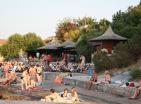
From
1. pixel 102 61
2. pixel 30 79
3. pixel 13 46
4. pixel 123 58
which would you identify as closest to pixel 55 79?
pixel 102 61

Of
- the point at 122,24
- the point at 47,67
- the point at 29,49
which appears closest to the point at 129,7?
the point at 122,24

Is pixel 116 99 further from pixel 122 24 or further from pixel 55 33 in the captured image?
pixel 55 33

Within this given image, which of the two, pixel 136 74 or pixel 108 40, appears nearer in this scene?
pixel 136 74

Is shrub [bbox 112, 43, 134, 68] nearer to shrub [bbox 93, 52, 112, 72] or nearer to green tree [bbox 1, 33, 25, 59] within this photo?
shrub [bbox 93, 52, 112, 72]

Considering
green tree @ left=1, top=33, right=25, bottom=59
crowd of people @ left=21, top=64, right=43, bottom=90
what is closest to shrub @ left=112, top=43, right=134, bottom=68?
crowd of people @ left=21, top=64, right=43, bottom=90

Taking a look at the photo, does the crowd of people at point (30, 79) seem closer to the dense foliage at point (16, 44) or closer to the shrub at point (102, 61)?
the shrub at point (102, 61)

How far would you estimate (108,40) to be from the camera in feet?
116

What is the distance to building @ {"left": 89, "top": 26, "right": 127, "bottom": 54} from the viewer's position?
114ft

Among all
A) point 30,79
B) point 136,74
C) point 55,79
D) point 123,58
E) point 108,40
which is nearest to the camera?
point 136,74

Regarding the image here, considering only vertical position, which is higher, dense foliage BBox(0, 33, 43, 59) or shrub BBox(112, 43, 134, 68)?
dense foliage BBox(0, 33, 43, 59)

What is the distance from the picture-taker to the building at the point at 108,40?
3462 cm

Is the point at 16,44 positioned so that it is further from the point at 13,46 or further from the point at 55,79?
the point at 55,79

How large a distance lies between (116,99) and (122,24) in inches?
803

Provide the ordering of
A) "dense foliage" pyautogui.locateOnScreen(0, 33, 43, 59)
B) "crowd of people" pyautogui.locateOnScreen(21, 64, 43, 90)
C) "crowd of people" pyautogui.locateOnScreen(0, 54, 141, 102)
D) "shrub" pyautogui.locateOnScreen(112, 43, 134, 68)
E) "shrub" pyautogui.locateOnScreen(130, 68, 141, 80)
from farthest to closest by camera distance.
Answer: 1. "dense foliage" pyautogui.locateOnScreen(0, 33, 43, 59)
2. "shrub" pyautogui.locateOnScreen(112, 43, 134, 68)
3. "crowd of people" pyautogui.locateOnScreen(21, 64, 43, 90)
4. "shrub" pyautogui.locateOnScreen(130, 68, 141, 80)
5. "crowd of people" pyautogui.locateOnScreen(0, 54, 141, 102)
